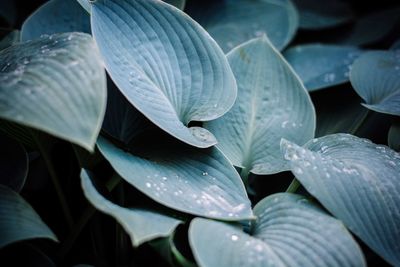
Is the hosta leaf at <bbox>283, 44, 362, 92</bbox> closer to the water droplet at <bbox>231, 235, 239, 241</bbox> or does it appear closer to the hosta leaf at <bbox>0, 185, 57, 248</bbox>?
the water droplet at <bbox>231, 235, 239, 241</bbox>

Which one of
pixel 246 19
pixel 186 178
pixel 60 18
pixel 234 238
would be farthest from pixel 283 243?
pixel 246 19

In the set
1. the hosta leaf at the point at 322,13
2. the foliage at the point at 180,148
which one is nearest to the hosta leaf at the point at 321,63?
the foliage at the point at 180,148

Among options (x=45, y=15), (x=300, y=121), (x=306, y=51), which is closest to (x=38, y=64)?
(x=45, y=15)

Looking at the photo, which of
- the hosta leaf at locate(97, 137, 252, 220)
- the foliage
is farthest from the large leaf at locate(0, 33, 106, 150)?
the hosta leaf at locate(97, 137, 252, 220)

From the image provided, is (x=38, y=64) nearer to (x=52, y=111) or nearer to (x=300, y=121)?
(x=52, y=111)

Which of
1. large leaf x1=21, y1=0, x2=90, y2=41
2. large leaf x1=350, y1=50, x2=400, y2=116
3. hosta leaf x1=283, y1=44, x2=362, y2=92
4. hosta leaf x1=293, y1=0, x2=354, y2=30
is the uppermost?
large leaf x1=21, y1=0, x2=90, y2=41

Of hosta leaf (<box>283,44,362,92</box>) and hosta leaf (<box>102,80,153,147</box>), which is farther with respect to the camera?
hosta leaf (<box>283,44,362,92</box>)
